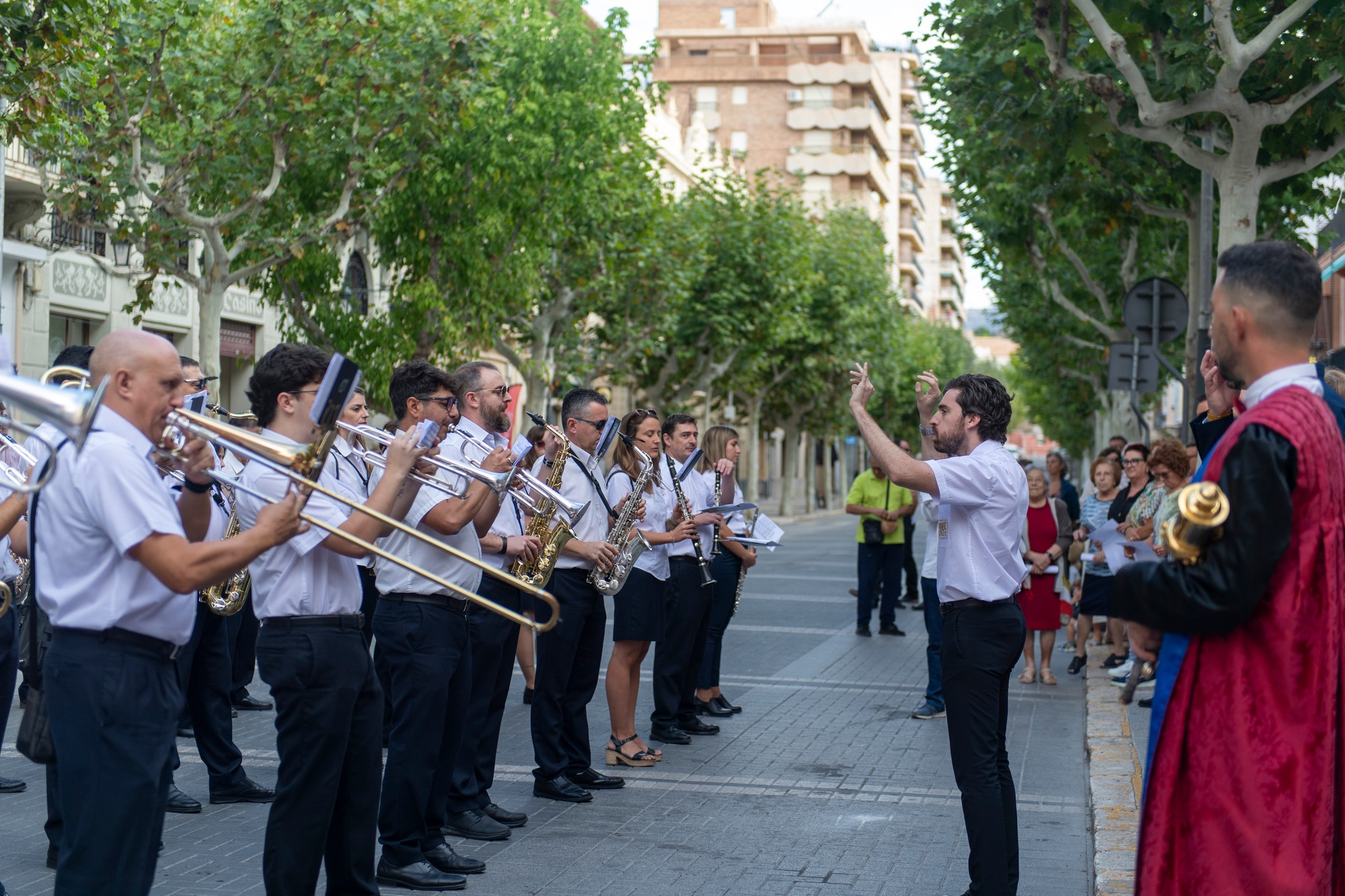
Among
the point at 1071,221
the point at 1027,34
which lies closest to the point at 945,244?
the point at 1071,221

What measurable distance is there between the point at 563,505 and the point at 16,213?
19087mm

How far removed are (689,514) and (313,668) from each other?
4.27 metres

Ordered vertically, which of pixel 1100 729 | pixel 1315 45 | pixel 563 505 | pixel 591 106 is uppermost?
pixel 591 106

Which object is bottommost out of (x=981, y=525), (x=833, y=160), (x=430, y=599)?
(x=430, y=599)

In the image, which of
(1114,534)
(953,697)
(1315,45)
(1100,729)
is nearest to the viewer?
(953,697)

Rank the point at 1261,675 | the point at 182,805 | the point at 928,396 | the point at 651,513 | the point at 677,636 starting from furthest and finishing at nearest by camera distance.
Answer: the point at 677,636, the point at 651,513, the point at 182,805, the point at 928,396, the point at 1261,675

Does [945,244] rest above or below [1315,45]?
above

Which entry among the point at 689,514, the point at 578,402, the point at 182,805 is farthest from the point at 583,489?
the point at 182,805

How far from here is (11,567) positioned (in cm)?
676

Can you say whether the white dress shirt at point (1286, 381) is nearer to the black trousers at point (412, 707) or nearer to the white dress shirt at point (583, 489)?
the black trousers at point (412, 707)

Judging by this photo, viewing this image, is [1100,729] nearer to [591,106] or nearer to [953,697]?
[953,697]

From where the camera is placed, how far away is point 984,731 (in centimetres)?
541

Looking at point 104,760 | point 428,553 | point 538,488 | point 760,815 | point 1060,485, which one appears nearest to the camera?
point 104,760

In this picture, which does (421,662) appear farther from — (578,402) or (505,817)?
(578,402)
